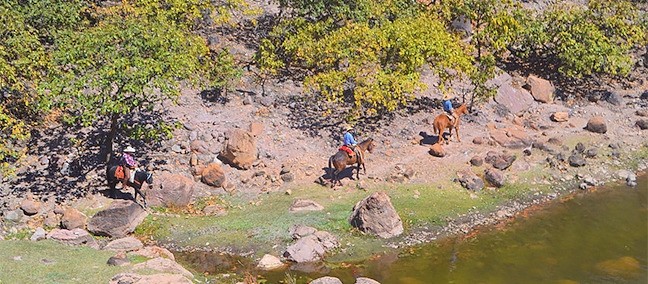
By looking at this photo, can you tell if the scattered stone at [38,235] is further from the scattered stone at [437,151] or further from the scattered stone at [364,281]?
the scattered stone at [437,151]

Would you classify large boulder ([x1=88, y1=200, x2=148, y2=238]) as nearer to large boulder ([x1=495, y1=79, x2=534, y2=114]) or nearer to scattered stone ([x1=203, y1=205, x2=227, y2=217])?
scattered stone ([x1=203, y1=205, x2=227, y2=217])

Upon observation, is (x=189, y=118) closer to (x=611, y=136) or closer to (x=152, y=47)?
(x=152, y=47)

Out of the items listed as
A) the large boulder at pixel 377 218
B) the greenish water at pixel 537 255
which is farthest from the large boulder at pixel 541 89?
the large boulder at pixel 377 218

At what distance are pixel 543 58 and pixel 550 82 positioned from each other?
3070 mm

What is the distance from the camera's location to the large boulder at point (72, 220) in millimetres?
20359

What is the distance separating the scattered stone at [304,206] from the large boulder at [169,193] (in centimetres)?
442

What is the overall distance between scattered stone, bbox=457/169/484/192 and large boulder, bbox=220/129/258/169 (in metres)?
9.39

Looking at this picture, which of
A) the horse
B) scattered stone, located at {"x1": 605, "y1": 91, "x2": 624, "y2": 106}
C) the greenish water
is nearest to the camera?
the greenish water

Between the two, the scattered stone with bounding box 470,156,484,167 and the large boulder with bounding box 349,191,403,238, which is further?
the scattered stone with bounding box 470,156,484,167

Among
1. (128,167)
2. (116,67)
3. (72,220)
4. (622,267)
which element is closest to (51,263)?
(72,220)

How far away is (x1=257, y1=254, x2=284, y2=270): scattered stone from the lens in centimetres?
1888

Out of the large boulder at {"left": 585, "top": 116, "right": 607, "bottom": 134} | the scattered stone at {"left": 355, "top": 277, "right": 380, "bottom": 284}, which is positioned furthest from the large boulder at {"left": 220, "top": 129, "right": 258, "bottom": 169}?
the large boulder at {"left": 585, "top": 116, "right": 607, "bottom": 134}

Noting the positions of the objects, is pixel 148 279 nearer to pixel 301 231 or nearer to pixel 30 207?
pixel 301 231

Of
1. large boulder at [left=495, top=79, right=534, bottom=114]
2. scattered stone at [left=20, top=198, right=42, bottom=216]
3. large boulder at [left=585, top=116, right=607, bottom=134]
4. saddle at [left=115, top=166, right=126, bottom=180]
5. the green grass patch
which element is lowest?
the green grass patch
